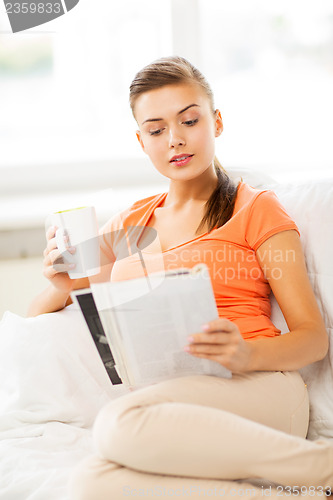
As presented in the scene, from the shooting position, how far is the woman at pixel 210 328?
100cm

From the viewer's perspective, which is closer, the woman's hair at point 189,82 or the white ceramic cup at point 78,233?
the white ceramic cup at point 78,233

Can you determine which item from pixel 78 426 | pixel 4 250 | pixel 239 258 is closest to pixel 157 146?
pixel 239 258

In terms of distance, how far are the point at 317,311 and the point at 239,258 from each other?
0.66 feet

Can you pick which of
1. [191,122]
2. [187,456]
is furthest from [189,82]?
[187,456]

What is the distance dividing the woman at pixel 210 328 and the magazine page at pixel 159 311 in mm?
33

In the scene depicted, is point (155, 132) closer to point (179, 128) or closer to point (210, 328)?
point (179, 128)

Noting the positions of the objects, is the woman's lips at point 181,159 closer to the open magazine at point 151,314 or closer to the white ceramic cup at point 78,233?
the white ceramic cup at point 78,233

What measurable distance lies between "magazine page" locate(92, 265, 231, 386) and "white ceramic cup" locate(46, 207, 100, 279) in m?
0.26

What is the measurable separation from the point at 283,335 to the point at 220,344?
0.63 ft

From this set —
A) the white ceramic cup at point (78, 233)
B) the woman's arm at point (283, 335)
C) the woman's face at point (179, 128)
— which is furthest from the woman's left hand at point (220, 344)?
the woman's face at point (179, 128)

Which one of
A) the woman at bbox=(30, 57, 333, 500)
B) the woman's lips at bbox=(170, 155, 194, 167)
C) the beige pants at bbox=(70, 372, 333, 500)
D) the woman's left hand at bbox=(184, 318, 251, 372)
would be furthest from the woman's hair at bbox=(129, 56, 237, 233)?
the beige pants at bbox=(70, 372, 333, 500)

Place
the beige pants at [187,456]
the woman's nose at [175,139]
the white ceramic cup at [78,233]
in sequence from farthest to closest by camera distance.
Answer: the woman's nose at [175,139] → the white ceramic cup at [78,233] → the beige pants at [187,456]

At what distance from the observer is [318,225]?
4.61 ft

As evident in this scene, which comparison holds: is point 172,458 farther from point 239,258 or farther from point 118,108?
point 118,108
